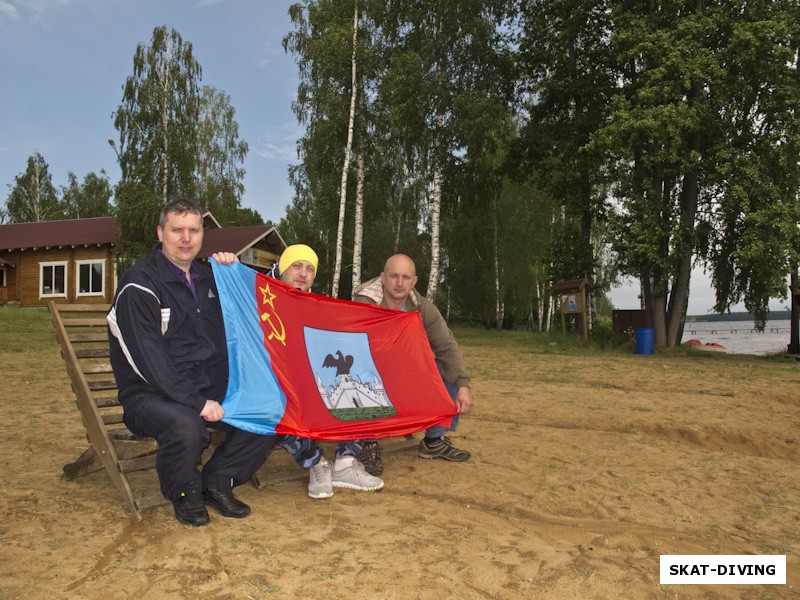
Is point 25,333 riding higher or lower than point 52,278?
lower

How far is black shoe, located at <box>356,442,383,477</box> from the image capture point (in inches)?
190

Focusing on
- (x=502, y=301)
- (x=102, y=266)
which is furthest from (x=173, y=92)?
(x=502, y=301)

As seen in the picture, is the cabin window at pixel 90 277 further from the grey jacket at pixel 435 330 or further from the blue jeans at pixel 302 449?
the blue jeans at pixel 302 449

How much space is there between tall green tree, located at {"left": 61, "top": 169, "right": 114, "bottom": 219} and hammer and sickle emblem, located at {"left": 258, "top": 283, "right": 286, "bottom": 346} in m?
53.0

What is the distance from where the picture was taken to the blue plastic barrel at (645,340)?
60.8 feet

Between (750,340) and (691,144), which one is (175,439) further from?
(750,340)

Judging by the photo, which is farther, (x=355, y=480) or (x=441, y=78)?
(x=441, y=78)

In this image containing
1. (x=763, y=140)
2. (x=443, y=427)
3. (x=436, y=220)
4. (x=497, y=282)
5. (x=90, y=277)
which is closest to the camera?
(x=443, y=427)

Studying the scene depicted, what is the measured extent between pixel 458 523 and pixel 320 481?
1016 mm

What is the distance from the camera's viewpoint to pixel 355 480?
14.6 feet

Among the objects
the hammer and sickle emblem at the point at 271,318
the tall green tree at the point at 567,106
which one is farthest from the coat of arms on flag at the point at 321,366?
the tall green tree at the point at 567,106

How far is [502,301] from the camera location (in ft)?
125

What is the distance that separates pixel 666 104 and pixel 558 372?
401 inches

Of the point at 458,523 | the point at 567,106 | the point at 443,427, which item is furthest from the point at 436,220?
the point at 458,523
